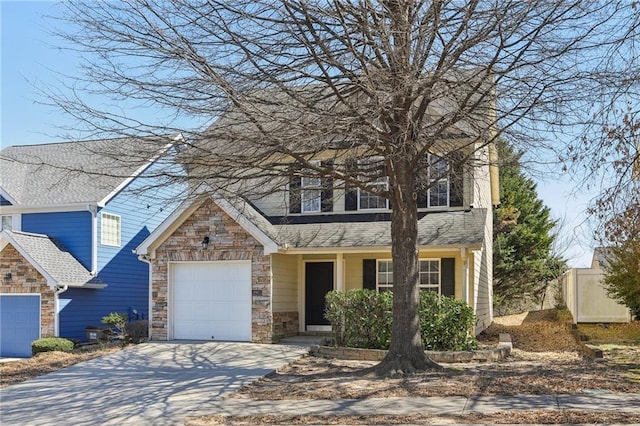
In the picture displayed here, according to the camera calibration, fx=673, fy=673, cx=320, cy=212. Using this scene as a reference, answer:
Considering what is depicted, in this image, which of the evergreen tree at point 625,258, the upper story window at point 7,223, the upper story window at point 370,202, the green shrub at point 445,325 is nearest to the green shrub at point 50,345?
the upper story window at point 7,223

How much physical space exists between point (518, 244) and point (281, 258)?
1594 cm

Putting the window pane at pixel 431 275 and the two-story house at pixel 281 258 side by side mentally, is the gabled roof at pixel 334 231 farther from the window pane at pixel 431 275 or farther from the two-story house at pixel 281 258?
the window pane at pixel 431 275

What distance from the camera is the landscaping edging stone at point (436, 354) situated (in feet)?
48.4

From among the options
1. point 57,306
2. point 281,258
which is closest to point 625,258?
point 281,258

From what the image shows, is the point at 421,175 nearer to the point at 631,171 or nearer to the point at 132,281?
the point at 631,171

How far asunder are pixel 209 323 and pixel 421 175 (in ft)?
24.0

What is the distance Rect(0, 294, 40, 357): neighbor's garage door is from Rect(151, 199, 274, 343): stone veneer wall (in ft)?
15.5

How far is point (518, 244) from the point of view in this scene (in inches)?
1211

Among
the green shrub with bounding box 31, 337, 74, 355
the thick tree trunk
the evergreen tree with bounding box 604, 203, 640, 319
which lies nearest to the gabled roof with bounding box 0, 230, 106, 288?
the green shrub with bounding box 31, 337, 74, 355

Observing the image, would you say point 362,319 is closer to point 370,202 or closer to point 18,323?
point 370,202

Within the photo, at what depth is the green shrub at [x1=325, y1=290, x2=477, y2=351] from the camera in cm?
1538

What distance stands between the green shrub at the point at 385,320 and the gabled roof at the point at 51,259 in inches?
352

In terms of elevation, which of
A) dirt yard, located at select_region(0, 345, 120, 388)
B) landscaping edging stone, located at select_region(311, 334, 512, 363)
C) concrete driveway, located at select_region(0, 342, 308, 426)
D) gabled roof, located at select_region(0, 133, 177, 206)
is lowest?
dirt yard, located at select_region(0, 345, 120, 388)

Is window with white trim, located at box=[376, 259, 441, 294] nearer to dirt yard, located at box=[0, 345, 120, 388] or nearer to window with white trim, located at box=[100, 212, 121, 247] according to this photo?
dirt yard, located at box=[0, 345, 120, 388]
